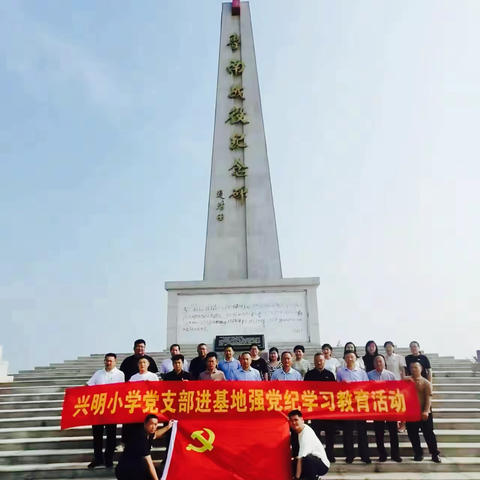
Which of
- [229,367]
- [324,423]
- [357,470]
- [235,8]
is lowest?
[357,470]

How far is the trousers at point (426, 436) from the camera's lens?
539 cm

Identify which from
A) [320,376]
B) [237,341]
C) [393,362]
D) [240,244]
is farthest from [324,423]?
[240,244]

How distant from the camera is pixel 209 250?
1388cm

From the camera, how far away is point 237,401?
212 inches

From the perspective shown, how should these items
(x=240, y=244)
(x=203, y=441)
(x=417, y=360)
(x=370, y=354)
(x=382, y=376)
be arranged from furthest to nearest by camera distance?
1. (x=240, y=244)
2. (x=370, y=354)
3. (x=417, y=360)
4. (x=382, y=376)
5. (x=203, y=441)

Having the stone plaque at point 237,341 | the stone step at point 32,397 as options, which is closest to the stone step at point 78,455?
the stone step at point 32,397

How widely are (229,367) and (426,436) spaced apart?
2.61 meters

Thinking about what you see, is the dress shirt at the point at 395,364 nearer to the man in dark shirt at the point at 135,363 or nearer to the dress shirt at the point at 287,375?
the dress shirt at the point at 287,375

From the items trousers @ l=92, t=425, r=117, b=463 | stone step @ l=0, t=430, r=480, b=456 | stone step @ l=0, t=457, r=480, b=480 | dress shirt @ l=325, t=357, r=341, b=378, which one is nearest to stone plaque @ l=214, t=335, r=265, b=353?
dress shirt @ l=325, t=357, r=341, b=378

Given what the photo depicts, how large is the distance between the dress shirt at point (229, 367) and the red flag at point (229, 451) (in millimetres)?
890

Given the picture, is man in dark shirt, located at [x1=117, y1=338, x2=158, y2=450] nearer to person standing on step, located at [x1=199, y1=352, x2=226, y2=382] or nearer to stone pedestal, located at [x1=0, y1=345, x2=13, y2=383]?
person standing on step, located at [x1=199, y1=352, x2=226, y2=382]

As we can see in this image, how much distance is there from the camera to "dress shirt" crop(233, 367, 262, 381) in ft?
18.9

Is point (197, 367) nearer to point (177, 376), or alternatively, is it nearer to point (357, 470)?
point (177, 376)

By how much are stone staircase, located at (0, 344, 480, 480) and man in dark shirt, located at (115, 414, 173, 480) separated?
990 millimetres
